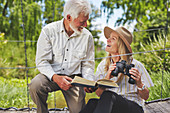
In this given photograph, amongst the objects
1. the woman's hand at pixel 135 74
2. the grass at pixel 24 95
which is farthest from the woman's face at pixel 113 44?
the grass at pixel 24 95

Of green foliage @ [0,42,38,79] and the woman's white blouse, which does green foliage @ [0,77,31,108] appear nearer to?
green foliage @ [0,42,38,79]

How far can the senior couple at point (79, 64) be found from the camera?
1843mm

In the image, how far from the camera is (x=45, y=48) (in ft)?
6.60

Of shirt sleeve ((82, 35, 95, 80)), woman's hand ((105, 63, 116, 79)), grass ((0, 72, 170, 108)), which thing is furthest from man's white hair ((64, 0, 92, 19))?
grass ((0, 72, 170, 108))

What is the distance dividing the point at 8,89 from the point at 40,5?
1.43m

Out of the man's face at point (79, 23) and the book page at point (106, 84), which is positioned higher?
the man's face at point (79, 23)

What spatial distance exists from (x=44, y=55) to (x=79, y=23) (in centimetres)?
42

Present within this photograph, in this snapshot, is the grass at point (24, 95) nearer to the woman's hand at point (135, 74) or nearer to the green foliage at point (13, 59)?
the green foliage at point (13, 59)

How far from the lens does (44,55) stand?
6.59 ft

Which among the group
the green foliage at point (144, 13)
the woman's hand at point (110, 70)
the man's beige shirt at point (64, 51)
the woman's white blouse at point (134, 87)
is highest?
the green foliage at point (144, 13)

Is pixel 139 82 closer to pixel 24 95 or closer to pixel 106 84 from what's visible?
pixel 106 84

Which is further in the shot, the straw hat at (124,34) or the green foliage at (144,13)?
the green foliage at (144,13)

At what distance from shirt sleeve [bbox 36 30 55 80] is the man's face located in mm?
260

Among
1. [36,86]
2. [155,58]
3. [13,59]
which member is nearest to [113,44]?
[36,86]
